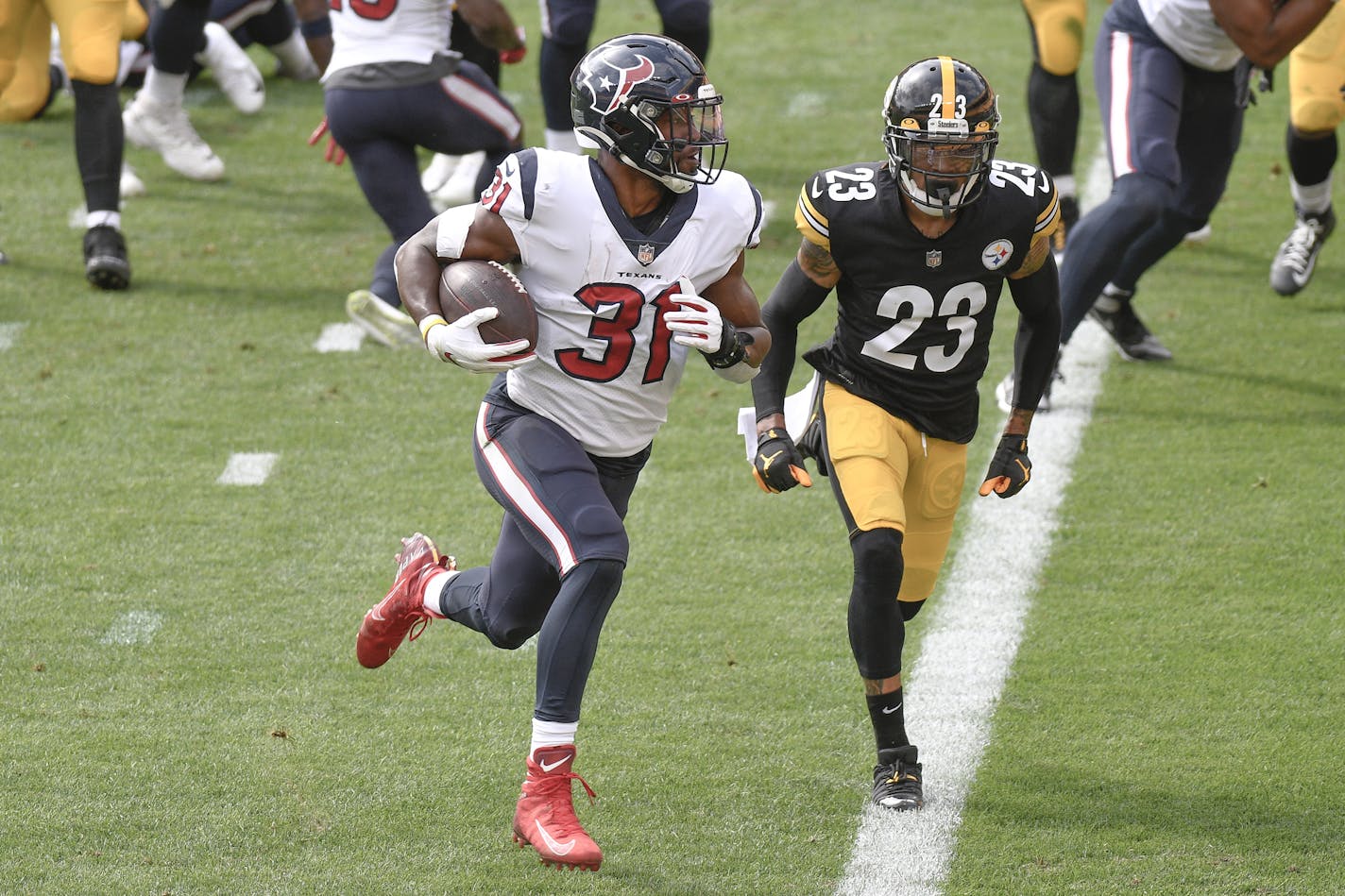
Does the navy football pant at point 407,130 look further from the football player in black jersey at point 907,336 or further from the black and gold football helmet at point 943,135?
the black and gold football helmet at point 943,135

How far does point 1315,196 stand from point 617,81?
13.0 ft

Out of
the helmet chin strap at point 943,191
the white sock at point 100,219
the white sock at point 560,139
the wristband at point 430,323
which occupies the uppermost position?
the helmet chin strap at point 943,191

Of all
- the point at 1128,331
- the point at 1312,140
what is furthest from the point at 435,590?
the point at 1312,140

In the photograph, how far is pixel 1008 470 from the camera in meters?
3.81

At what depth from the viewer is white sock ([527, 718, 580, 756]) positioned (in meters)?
3.44

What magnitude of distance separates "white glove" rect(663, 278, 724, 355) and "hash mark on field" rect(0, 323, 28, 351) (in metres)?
3.69

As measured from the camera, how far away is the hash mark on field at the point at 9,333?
6.27m

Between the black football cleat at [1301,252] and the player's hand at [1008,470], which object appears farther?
the black football cleat at [1301,252]

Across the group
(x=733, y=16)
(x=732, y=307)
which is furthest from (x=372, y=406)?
(x=733, y=16)

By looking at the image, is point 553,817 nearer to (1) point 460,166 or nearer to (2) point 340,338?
(2) point 340,338

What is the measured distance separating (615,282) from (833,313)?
10.7ft

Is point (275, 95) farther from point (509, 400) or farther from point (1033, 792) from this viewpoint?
point (1033, 792)

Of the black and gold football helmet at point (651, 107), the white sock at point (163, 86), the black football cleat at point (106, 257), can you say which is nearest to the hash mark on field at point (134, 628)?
the black and gold football helmet at point (651, 107)

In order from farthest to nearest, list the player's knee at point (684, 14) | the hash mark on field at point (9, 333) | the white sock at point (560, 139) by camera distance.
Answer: the white sock at point (560, 139) < the player's knee at point (684, 14) < the hash mark on field at point (9, 333)
